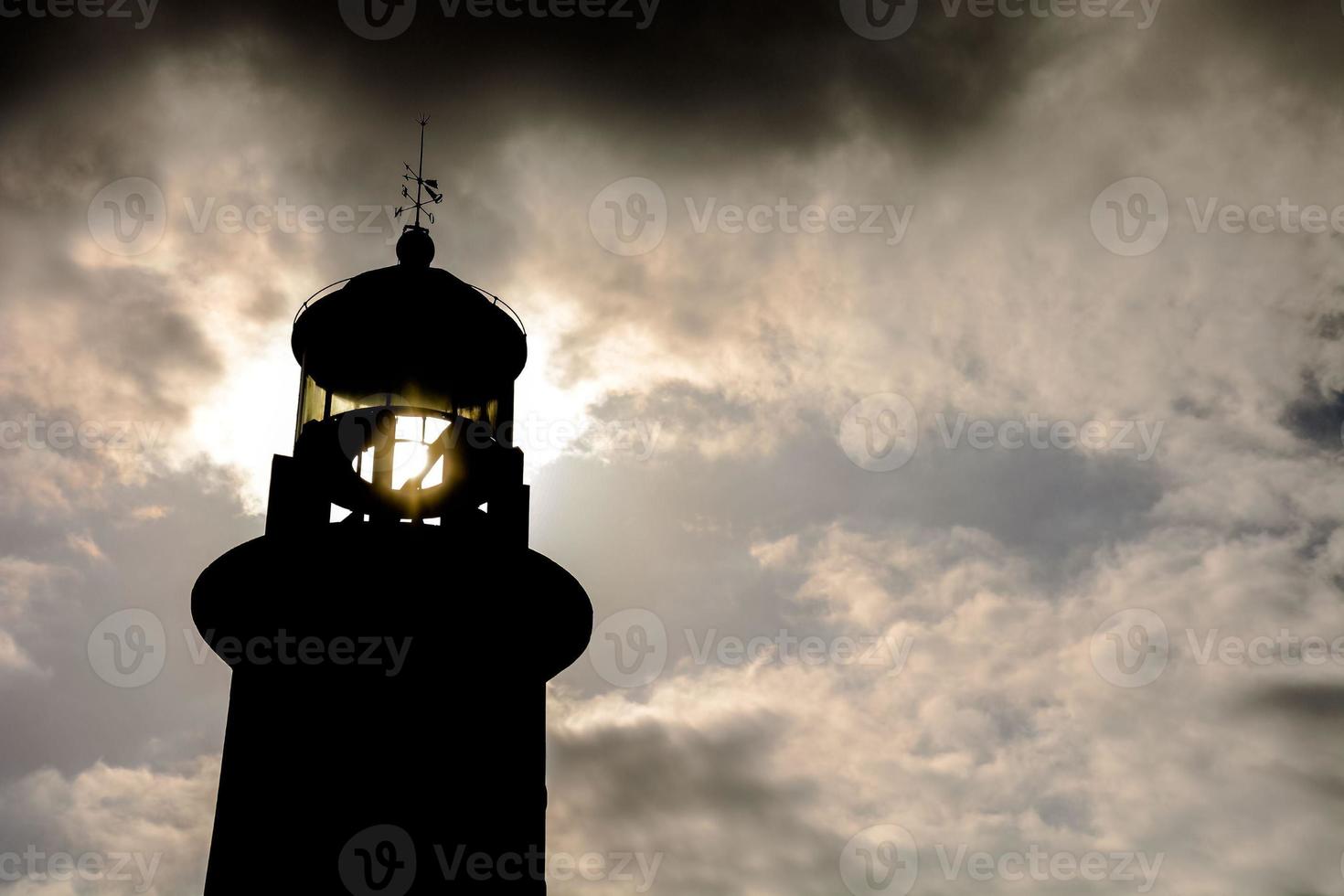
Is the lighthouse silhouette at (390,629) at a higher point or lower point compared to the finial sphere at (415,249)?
lower

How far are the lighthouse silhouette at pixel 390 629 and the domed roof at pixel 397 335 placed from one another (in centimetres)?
3

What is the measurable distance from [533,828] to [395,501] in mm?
4621

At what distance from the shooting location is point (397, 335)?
54.4ft

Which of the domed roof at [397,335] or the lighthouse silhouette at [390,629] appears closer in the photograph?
the lighthouse silhouette at [390,629]

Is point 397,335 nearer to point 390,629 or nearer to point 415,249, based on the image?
point 415,249

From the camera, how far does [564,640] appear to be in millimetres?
15781

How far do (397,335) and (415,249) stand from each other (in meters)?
1.61

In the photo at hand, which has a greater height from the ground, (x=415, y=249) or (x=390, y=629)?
(x=415, y=249)

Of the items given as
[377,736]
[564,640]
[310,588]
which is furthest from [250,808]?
[564,640]

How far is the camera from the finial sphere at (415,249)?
57.1 feet

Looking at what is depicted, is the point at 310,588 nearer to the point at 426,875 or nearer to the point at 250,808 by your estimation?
the point at 250,808

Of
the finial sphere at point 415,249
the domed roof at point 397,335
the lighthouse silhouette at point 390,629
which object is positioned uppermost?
the finial sphere at point 415,249

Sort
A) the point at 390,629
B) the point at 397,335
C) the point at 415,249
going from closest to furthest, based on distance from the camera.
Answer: the point at 390,629 < the point at 397,335 < the point at 415,249

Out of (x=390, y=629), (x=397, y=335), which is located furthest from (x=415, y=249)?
(x=390, y=629)
